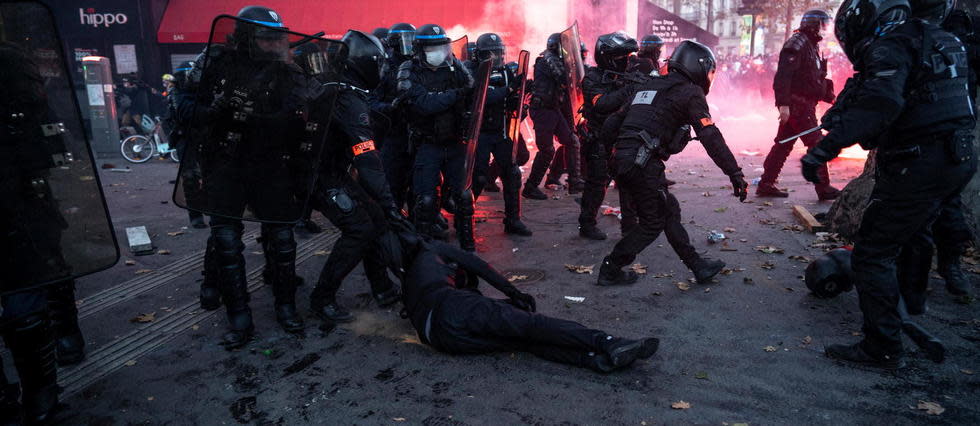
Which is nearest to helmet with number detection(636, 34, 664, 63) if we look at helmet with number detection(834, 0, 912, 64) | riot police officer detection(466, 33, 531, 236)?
riot police officer detection(466, 33, 531, 236)

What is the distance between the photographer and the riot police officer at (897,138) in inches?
133

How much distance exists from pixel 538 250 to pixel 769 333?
8.69 ft

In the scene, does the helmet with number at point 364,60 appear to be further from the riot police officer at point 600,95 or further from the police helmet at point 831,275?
the police helmet at point 831,275

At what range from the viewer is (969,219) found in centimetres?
557

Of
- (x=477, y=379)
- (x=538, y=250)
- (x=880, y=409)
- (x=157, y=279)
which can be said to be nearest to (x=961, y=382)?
(x=880, y=409)

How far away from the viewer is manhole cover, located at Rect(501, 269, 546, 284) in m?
5.44

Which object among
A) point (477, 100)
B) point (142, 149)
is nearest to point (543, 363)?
point (477, 100)

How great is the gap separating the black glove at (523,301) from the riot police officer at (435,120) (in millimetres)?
2118

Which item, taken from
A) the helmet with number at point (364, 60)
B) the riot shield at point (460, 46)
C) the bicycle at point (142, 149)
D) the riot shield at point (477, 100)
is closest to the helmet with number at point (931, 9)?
the riot shield at point (477, 100)

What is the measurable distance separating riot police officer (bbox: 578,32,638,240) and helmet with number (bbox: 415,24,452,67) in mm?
1734

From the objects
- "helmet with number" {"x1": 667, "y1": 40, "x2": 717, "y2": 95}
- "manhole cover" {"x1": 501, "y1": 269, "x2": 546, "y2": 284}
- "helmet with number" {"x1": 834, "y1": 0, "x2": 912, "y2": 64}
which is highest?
"helmet with number" {"x1": 834, "y1": 0, "x2": 912, "y2": 64}

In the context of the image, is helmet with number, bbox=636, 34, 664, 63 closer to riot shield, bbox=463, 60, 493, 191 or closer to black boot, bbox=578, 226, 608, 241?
black boot, bbox=578, 226, 608, 241

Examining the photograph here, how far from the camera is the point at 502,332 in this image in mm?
3604

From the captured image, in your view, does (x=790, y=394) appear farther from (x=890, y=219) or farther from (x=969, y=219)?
(x=969, y=219)
